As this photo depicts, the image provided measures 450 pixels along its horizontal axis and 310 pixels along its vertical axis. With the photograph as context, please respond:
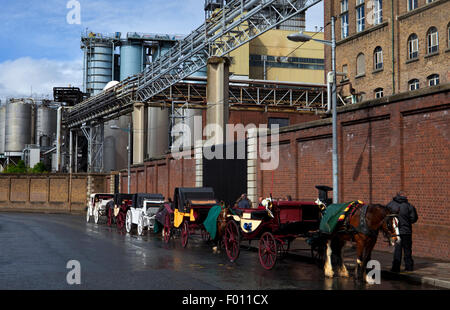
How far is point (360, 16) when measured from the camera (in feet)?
122

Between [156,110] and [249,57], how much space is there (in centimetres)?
1490

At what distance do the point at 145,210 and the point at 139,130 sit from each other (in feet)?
76.5

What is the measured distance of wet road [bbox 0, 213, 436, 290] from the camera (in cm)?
1005

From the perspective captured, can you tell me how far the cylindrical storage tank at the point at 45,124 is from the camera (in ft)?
268

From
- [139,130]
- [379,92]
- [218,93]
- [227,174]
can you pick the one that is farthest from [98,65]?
[227,174]

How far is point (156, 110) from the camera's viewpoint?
58531mm

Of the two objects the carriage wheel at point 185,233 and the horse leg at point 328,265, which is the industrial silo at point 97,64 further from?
the horse leg at point 328,265

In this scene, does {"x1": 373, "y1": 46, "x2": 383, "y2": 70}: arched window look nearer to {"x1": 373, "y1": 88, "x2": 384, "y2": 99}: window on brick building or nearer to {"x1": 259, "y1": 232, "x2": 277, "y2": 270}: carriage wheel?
{"x1": 373, "y1": 88, "x2": 384, "y2": 99}: window on brick building

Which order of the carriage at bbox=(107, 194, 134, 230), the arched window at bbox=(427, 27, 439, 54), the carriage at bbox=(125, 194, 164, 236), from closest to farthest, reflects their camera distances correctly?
1. the carriage at bbox=(125, 194, 164, 236)
2. the carriage at bbox=(107, 194, 134, 230)
3. the arched window at bbox=(427, 27, 439, 54)

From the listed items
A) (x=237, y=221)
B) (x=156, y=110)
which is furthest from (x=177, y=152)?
(x=156, y=110)

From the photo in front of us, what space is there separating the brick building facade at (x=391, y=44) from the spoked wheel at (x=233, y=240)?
825 inches

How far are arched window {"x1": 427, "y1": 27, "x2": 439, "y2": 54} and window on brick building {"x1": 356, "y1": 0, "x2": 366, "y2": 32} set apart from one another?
21.1 feet

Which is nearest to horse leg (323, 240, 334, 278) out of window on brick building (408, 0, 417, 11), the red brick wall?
the red brick wall

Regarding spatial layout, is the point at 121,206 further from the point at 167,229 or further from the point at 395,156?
the point at 395,156
